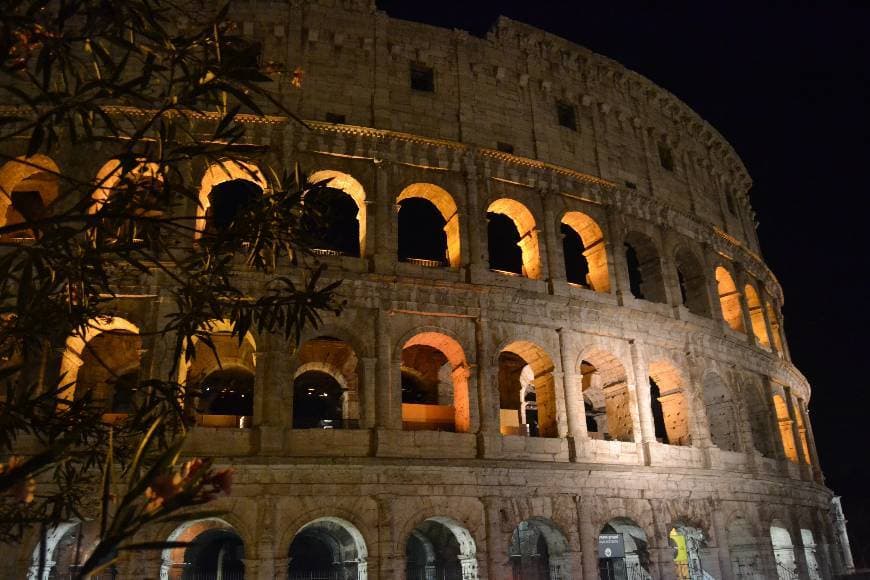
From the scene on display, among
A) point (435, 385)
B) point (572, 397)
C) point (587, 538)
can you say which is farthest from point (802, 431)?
point (435, 385)

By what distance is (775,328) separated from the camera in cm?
2633

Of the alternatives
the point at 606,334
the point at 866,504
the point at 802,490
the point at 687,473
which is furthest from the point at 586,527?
the point at 866,504

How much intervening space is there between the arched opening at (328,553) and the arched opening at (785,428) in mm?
14409

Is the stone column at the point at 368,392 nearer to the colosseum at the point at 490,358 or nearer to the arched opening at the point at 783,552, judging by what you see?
the colosseum at the point at 490,358

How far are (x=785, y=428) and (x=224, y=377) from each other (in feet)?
60.9

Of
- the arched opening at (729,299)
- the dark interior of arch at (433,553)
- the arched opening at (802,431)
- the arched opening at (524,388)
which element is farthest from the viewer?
the arched opening at (802,431)

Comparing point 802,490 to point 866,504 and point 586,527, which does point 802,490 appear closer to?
point 586,527

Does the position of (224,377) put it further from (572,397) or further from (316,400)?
(572,397)

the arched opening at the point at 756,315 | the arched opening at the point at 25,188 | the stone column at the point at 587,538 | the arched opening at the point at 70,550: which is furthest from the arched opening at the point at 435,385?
the arched opening at the point at 756,315

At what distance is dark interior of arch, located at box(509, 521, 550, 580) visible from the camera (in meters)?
21.1

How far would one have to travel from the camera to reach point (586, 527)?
1633 cm

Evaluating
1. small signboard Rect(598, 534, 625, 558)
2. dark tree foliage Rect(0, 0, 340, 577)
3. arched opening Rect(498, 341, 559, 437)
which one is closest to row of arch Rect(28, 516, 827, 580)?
small signboard Rect(598, 534, 625, 558)

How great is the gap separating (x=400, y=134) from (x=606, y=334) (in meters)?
7.55

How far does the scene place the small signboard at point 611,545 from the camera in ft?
66.0
